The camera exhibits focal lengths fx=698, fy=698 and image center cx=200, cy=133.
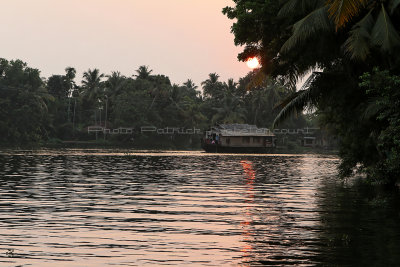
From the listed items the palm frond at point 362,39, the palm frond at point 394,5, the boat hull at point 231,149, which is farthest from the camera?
the boat hull at point 231,149

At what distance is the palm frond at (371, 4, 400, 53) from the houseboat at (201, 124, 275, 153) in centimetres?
8747

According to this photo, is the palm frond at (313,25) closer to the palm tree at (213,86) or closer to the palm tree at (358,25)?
the palm tree at (358,25)

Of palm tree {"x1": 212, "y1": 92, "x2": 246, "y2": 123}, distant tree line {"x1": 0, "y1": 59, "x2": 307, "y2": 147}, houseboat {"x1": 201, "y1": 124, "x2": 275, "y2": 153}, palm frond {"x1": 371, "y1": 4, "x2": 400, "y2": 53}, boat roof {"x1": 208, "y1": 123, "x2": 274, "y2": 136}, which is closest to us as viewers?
palm frond {"x1": 371, "y1": 4, "x2": 400, "y2": 53}

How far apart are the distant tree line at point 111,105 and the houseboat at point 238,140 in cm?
1903

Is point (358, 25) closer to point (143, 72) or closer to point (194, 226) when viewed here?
point (194, 226)

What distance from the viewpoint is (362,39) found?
23.2 metres

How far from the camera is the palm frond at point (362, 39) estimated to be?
23078 millimetres

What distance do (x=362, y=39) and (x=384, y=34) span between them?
0.96m

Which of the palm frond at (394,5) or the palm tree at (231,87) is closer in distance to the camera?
the palm frond at (394,5)

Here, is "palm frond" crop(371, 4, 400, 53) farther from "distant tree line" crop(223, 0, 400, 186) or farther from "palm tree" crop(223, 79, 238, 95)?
"palm tree" crop(223, 79, 238, 95)

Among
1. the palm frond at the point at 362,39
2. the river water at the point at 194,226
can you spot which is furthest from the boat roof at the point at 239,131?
the palm frond at the point at 362,39

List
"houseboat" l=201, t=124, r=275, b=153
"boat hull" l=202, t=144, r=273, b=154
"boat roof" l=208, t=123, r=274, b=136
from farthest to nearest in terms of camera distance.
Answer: "boat hull" l=202, t=144, r=273, b=154, "houseboat" l=201, t=124, r=275, b=153, "boat roof" l=208, t=123, r=274, b=136

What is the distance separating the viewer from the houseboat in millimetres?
111438

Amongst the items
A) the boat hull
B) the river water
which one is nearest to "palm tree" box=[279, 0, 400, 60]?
the river water
